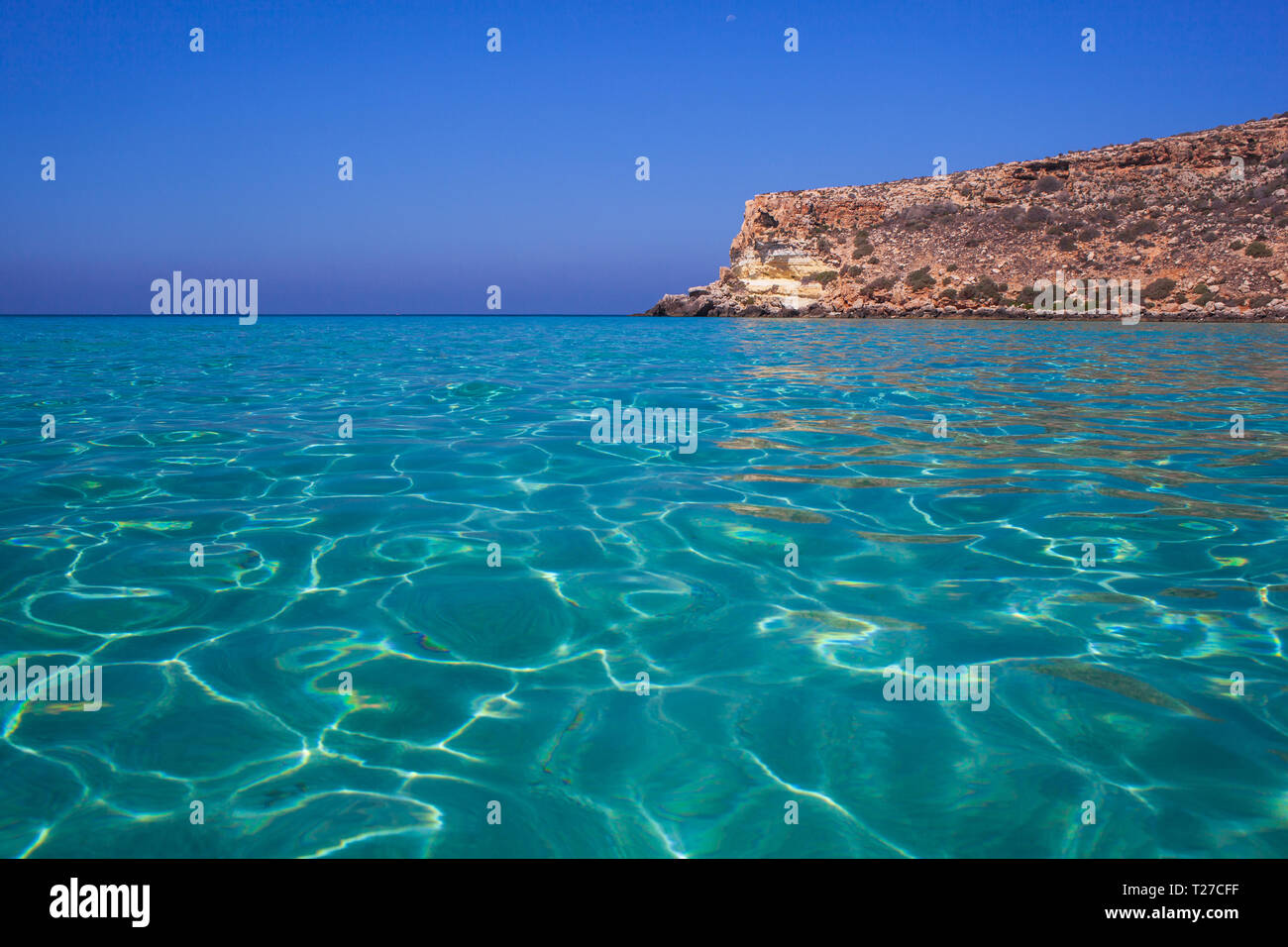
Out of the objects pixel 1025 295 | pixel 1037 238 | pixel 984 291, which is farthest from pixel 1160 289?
pixel 1037 238

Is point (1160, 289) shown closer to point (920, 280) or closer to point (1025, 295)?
point (1025, 295)

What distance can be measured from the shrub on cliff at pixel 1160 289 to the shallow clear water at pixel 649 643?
40388mm

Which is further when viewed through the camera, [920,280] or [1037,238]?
[920,280]

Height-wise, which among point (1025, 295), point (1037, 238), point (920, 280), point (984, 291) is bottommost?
point (1025, 295)

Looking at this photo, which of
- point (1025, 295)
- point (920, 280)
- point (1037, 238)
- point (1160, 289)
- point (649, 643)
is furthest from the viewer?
point (920, 280)

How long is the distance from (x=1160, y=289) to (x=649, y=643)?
156 feet

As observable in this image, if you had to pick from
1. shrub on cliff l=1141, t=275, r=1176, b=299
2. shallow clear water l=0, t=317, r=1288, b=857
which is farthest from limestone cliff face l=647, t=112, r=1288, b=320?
shallow clear water l=0, t=317, r=1288, b=857

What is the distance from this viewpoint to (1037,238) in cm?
4816

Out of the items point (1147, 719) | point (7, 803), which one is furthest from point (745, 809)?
point (7, 803)

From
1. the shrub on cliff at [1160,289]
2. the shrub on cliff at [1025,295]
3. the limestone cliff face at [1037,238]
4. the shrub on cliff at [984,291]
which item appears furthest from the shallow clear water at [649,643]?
the shrub on cliff at [984,291]

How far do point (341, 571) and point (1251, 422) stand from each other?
9.04m

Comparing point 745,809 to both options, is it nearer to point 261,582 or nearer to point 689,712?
point 689,712

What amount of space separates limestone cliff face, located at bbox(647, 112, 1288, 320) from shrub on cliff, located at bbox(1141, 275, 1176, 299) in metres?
0.07
